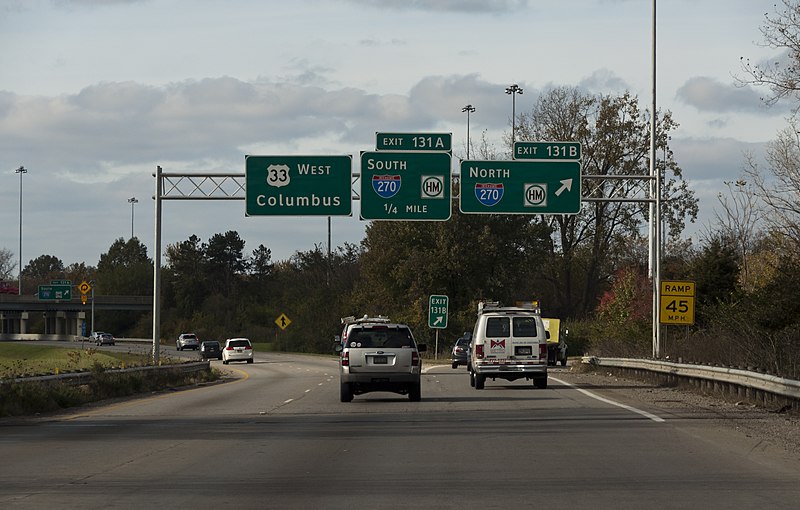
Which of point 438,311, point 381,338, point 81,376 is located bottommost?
point 81,376

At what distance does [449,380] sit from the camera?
40250mm

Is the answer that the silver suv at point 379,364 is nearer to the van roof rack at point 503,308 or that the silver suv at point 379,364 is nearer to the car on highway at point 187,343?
the van roof rack at point 503,308

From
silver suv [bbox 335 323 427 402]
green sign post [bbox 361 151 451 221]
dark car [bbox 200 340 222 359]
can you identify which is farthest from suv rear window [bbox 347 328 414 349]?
dark car [bbox 200 340 222 359]

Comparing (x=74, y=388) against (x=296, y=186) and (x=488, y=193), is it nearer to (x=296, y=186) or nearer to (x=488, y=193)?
(x=296, y=186)

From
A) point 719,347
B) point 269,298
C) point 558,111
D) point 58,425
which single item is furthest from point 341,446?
point 269,298

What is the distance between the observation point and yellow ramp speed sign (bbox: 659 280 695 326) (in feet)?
113

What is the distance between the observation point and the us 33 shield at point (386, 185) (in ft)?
126

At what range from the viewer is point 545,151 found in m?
38.6

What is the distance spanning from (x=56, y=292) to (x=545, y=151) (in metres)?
91.4

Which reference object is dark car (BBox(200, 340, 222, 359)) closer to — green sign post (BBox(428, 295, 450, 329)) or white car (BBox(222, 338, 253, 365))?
white car (BBox(222, 338, 253, 365))

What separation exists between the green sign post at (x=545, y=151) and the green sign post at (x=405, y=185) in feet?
7.87

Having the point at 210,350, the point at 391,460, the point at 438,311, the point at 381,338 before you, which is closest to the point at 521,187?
the point at 381,338

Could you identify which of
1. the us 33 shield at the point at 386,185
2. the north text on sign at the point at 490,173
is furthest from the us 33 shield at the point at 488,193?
the us 33 shield at the point at 386,185

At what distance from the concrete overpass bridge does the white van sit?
89393mm
